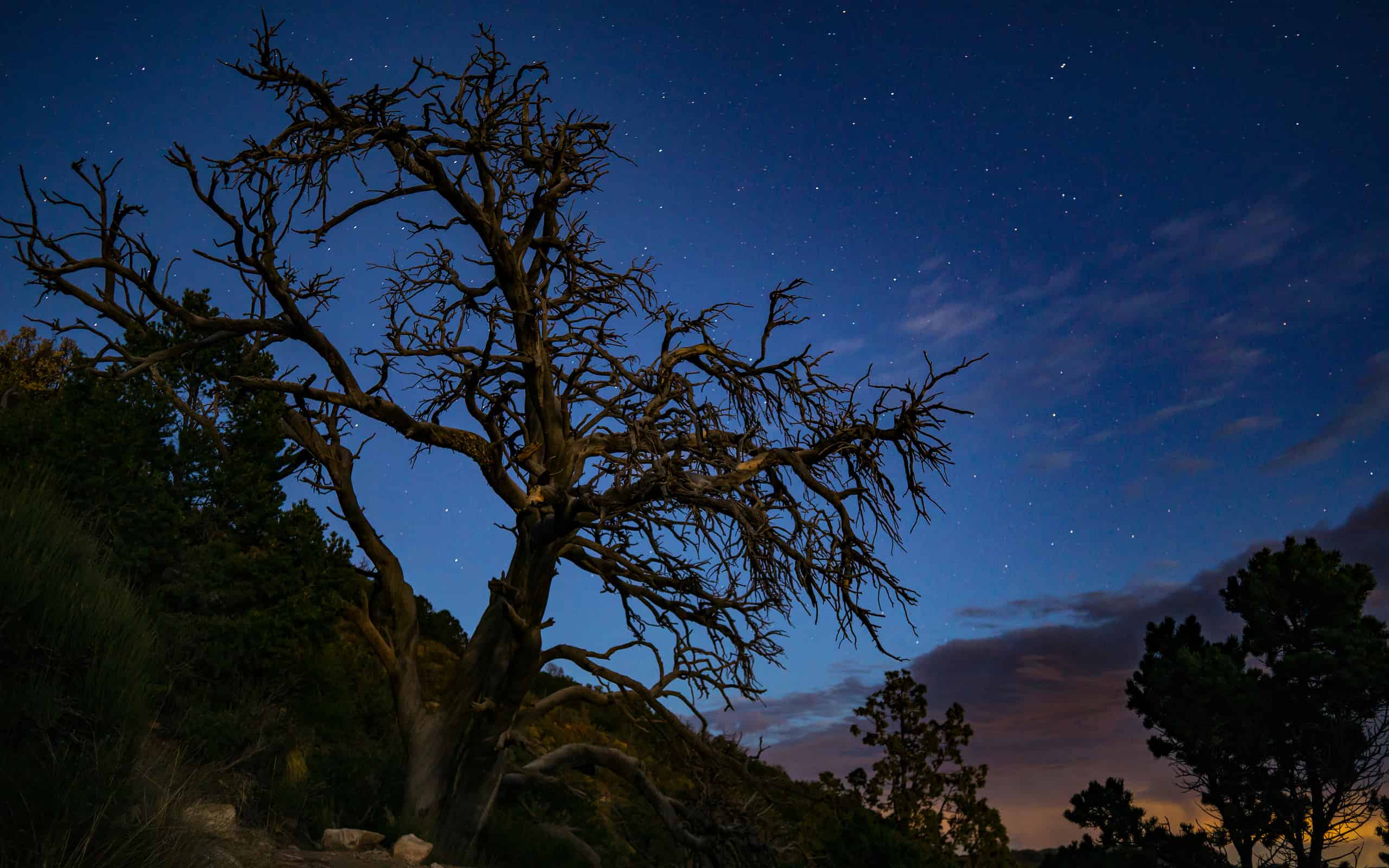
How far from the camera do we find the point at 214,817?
6082mm

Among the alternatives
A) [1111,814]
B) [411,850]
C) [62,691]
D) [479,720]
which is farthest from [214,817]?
[1111,814]

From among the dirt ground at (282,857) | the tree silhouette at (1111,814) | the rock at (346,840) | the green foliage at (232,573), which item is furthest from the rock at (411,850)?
the tree silhouette at (1111,814)

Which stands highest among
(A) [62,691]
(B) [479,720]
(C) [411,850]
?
(B) [479,720]

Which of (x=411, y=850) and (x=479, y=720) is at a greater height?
(x=479, y=720)

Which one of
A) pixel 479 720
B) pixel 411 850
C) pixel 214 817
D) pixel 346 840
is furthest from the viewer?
pixel 479 720

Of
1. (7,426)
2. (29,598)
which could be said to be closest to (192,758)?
(29,598)

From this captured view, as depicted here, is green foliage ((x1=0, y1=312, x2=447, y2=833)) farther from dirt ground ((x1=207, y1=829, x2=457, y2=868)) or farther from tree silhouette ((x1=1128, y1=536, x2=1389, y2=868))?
tree silhouette ((x1=1128, y1=536, x2=1389, y2=868))

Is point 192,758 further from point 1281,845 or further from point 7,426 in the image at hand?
point 1281,845

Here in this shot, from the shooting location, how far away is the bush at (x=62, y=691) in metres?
4.30

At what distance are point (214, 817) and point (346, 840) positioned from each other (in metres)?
1.72

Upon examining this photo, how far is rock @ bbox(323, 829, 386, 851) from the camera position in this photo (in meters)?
7.50

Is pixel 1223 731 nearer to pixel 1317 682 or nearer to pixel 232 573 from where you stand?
pixel 1317 682

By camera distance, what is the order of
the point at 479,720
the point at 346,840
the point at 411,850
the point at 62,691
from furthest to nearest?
the point at 479,720 < the point at 411,850 < the point at 346,840 < the point at 62,691

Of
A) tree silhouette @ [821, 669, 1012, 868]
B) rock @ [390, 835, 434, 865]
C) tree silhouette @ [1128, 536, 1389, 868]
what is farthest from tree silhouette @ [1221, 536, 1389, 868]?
rock @ [390, 835, 434, 865]
